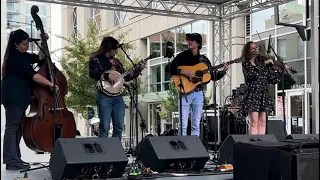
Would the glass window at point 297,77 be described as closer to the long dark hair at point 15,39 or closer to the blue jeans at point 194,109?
the blue jeans at point 194,109

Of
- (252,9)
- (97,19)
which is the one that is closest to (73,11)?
(97,19)

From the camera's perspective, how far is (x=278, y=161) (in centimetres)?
341

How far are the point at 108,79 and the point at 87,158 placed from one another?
1618mm

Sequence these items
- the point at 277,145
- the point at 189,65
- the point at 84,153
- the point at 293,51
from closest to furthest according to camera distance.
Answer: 1. the point at 277,145
2. the point at 84,153
3. the point at 189,65
4. the point at 293,51

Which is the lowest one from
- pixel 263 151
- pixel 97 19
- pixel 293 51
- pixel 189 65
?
pixel 263 151

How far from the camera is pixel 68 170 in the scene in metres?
3.70

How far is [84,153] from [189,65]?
2.45 m

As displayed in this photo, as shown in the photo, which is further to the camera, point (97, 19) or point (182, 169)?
point (97, 19)

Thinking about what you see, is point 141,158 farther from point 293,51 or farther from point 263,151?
point 293,51

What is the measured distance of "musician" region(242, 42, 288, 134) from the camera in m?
5.56

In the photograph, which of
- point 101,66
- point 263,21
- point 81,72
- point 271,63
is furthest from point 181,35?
point 101,66

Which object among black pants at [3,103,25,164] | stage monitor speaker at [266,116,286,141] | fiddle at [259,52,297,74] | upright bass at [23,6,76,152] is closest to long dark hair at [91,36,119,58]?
upright bass at [23,6,76,152]

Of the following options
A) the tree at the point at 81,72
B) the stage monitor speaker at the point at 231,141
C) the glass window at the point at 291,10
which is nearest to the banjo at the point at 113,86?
the stage monitor speaker at the point at 231,141

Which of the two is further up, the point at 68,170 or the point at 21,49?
the point at 21,49
